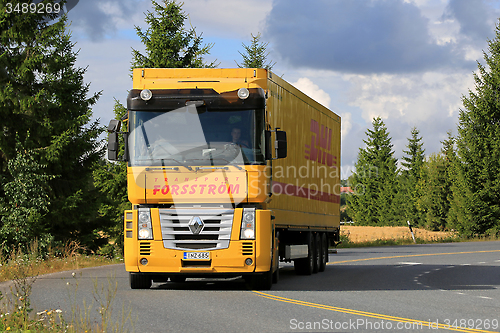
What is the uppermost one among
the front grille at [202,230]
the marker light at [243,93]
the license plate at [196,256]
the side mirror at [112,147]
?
the marker light at [243,93]

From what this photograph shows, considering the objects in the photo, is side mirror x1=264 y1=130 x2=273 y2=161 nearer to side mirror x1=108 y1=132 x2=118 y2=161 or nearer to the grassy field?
side mirror x1=108 y1=132 x2=118 y2=161

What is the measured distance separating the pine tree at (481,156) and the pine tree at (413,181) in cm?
2599

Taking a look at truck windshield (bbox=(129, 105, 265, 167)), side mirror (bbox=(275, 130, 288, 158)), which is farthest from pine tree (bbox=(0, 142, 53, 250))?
side mirror (bbox=(275, 130, 288, 158))

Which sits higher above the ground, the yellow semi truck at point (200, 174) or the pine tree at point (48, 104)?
the pine tree at point (48, 104)

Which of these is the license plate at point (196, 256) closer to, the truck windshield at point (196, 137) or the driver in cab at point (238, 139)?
the truck windshield at point (196, 137)

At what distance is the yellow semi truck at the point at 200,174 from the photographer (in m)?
12.0

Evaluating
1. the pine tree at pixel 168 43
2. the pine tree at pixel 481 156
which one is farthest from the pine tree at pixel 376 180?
the pine tree at pixel 168 43

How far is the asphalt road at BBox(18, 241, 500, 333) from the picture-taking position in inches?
340

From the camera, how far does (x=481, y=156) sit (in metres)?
47.6

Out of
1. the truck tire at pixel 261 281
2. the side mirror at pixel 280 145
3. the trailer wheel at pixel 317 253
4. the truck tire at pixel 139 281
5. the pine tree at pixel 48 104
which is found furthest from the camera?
the pine tree at pixel 48 104

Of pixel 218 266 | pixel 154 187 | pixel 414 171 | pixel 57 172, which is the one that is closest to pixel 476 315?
pixel 218 266

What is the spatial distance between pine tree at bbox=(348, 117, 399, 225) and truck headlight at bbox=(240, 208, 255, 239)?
2893 inches

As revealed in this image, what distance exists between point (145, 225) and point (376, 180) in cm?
7684

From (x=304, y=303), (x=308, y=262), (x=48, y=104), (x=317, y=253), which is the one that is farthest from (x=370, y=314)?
(x=48, y=104)
